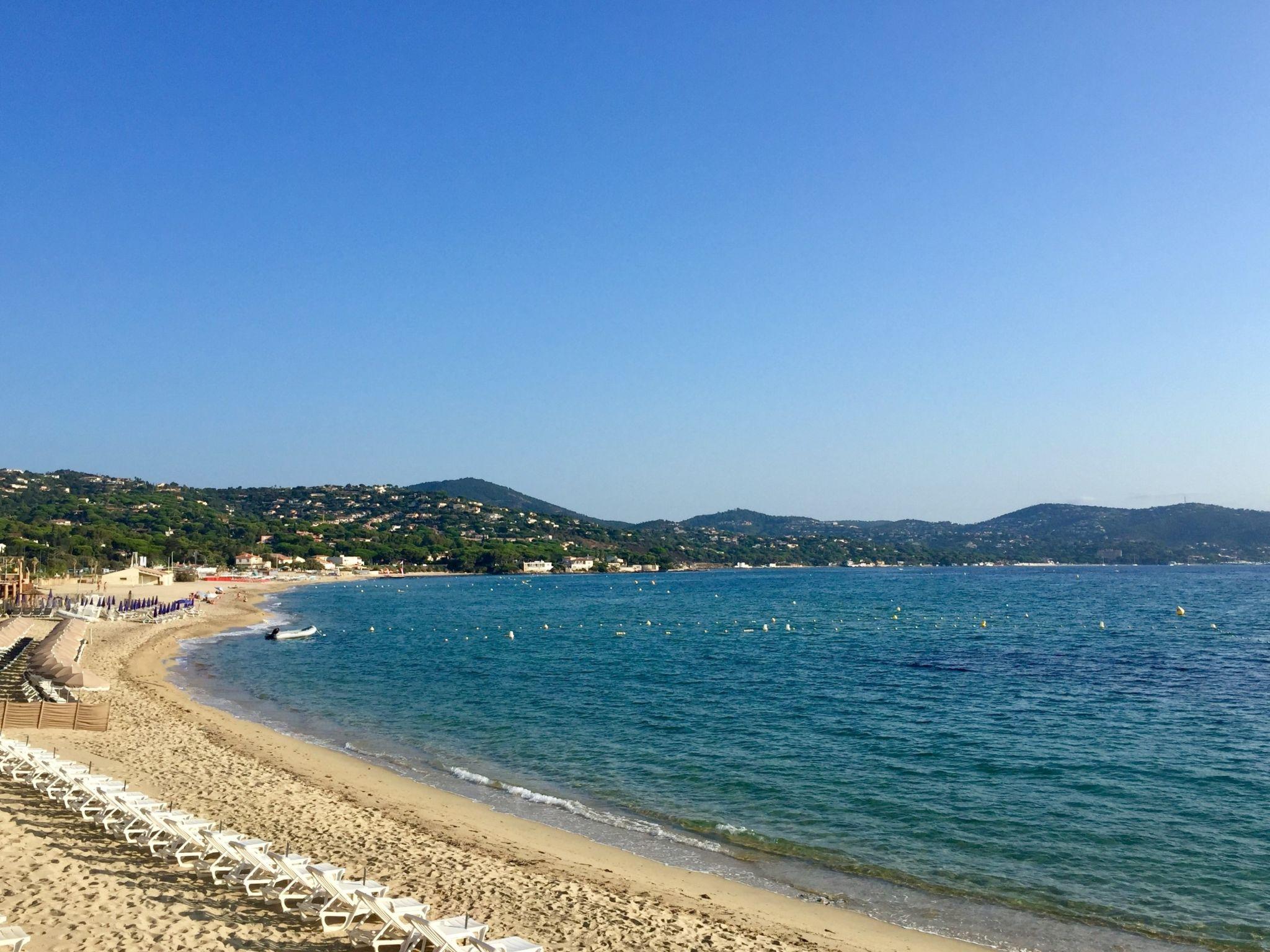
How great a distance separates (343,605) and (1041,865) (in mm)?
80723

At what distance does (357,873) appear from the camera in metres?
12.4

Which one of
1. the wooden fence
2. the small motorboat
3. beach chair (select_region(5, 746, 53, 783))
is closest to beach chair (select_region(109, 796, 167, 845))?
beach chair (select_region(5, 746, 53, 783))

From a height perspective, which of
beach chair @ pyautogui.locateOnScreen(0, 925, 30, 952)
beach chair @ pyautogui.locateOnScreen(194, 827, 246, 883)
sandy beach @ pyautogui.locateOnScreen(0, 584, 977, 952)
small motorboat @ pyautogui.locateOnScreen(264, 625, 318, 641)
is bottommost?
small motorboat @ pyautogui.locateOnScreen(264, 625, 318, 641)

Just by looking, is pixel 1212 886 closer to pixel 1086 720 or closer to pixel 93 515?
pixel 1086 720

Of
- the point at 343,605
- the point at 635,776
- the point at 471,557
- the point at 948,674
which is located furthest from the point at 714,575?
the point at 635,776

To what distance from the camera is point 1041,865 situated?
→ 14.4 meters

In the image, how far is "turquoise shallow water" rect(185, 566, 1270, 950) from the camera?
14148mm

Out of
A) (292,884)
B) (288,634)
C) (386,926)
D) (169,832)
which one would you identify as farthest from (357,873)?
(288,634)

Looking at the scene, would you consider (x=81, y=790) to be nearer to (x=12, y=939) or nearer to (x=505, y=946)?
(x=12, y=939)

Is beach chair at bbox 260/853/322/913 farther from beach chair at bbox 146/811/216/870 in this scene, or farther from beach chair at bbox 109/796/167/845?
beach chair at bbox 109/796/167/845

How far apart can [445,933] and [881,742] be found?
17304 millimetres

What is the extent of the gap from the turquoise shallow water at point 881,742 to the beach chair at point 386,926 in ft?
20.1

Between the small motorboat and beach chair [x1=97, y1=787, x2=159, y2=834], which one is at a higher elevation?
beach chair [x1=97, y1=787, x2=159, y2=834]

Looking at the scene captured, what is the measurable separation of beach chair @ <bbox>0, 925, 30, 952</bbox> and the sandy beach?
625 mm
